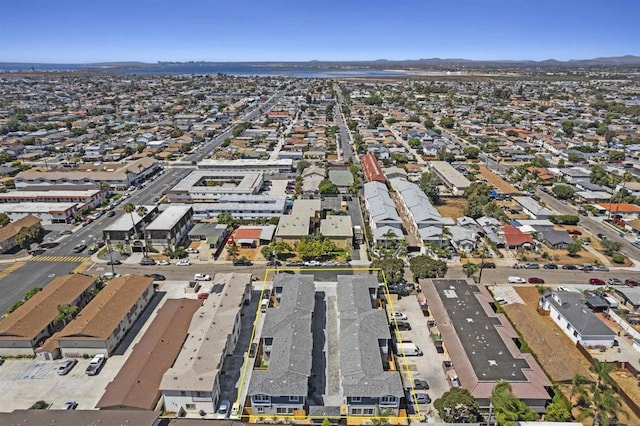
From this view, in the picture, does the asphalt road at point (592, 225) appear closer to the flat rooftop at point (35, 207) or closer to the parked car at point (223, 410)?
the parked car at point (223, 410)

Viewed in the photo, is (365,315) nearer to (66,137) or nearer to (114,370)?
→ (114,370)

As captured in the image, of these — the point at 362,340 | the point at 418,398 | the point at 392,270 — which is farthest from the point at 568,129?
the point at 418,398

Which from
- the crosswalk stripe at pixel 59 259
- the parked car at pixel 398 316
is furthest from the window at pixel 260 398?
the crosswalk stripe at pixel 59 259

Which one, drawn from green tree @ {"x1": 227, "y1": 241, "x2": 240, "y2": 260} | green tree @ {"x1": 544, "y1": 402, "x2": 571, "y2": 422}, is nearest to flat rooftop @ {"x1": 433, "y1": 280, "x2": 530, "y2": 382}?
green tree @ {"x1": 544, "y1": 402, "x2": 571, "y2": 422}

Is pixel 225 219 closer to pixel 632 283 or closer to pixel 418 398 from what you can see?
pixel 418 398

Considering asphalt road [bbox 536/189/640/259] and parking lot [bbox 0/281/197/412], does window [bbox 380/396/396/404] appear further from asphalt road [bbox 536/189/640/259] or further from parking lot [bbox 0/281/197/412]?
asphalt road [bbox 536/189/640/259]

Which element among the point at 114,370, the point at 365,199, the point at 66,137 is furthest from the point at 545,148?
the point at 66,137
